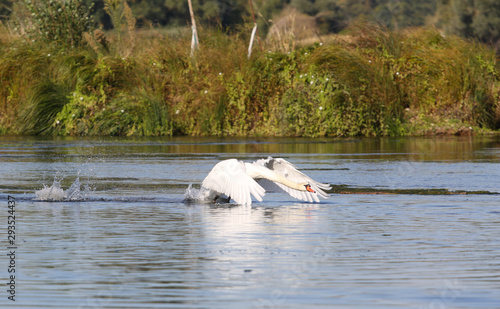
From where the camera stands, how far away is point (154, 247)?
24.9 feet

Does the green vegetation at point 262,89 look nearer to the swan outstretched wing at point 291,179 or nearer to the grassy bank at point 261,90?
the grassy bank at point 261,90

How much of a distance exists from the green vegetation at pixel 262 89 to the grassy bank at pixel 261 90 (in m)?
0.03

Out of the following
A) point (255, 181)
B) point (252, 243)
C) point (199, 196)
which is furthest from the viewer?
point (199, 196)

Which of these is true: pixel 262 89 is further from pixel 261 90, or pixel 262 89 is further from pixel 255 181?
pixel 255 181

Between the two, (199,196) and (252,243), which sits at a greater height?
(199,196)

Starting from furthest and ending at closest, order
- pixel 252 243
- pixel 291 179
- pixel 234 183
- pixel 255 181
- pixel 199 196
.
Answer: pixel 291 179, pixel 199 196, pixel 255 181, pixel 234 183, pixel 252 243

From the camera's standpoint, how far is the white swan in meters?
10.2

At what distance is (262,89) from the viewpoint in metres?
25.3

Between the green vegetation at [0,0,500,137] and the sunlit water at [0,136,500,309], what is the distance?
9439mm

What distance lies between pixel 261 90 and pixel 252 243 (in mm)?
17652

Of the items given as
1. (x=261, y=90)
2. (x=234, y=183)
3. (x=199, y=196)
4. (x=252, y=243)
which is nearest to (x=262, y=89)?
(x=261, y=90)

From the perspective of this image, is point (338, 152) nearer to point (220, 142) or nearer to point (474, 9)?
point (220, 142)

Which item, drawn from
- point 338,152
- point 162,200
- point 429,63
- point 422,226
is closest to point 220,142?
point 338,152

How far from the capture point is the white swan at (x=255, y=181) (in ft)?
33.5
